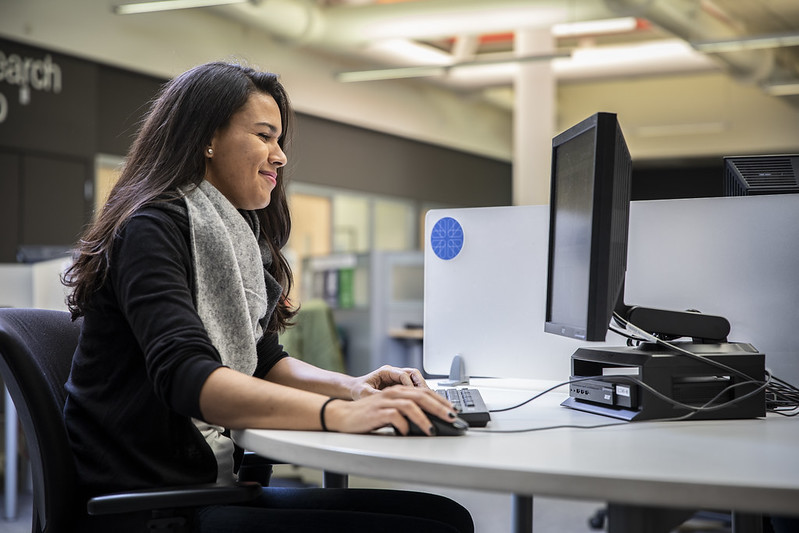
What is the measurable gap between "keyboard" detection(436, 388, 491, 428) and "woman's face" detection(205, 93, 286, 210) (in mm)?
467

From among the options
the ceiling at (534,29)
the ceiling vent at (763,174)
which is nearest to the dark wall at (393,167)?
the ceiling at (534,29)

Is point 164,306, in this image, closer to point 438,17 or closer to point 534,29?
point 438,17

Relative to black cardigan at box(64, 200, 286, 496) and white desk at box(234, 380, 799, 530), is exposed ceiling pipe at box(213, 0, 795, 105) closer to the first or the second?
black cardigan at box(64, 200, 286, 496)

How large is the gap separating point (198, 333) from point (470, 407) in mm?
401

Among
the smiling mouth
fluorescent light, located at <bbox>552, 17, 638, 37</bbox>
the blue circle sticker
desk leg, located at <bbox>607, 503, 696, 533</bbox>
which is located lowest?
desk leg, located at <bbox>607, 503, 696, 533</bbox>

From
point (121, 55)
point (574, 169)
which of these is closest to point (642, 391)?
point (574, 169)

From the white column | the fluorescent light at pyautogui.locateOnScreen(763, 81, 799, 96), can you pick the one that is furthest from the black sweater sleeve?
the fluorescent light at pyautogui.locateOnScreen(763, 81, 799, 96)

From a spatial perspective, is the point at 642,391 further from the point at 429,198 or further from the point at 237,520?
the point at 429,198

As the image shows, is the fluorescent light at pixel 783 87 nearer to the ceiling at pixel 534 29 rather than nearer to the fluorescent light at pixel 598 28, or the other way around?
the ceiling at pixel 534 29

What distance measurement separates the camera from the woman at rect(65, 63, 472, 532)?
1074 millimetres

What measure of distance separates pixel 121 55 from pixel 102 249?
504cm

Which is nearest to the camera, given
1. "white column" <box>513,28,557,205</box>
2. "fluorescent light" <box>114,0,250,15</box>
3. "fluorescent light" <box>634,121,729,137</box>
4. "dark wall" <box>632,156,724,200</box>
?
"fluorescent light" <box>114,0,250,15</box>

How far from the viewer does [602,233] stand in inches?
44.6

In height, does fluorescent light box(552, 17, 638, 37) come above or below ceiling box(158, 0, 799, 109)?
above
